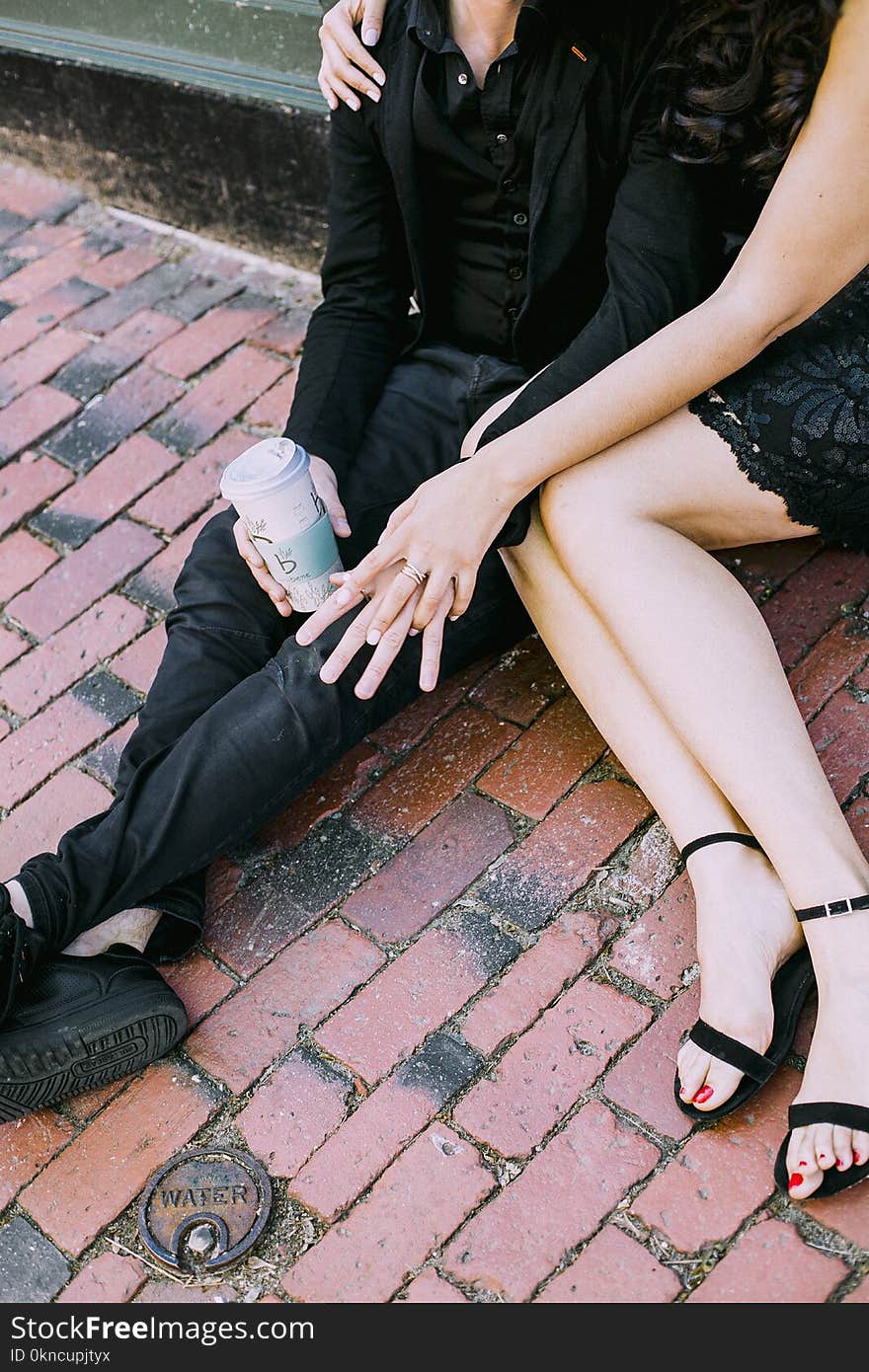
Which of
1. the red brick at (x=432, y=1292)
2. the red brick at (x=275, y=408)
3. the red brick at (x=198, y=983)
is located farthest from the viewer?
the red brick at (x=275, y=408)

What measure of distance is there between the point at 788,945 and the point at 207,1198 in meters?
0.94

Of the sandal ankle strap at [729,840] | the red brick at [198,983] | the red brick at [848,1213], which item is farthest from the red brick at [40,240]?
the red brick at [848,1213]

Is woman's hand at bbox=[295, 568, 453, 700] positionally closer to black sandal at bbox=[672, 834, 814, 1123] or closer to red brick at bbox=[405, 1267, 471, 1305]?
black sandal at bbox=[672, 834, 814, 1123]

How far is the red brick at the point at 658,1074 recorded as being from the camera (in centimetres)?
Result: 183

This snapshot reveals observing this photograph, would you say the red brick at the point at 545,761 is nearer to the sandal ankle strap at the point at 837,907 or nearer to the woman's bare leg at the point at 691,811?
the woman's bare leg at the point at 691,811

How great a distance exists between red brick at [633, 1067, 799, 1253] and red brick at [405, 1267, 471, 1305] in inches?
10.7

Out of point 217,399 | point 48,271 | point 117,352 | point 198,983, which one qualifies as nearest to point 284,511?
point 198,983

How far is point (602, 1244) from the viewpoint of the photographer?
171 cm

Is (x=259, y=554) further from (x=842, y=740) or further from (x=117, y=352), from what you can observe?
(x=117, y=352)

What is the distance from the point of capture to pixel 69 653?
275 cm

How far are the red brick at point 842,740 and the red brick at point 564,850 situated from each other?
32 cm
